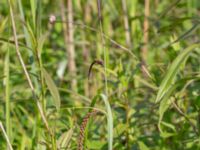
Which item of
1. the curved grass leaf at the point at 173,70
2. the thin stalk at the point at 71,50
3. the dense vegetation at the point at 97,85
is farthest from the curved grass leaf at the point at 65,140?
the thin stalk at the point at 71,50

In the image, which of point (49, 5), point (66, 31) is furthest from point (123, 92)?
point (49, 5)

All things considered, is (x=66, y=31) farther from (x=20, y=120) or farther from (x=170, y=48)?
(x=170, y=48)

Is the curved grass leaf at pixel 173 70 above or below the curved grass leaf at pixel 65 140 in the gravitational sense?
above

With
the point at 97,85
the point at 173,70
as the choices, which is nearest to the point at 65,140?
the point at 173,70

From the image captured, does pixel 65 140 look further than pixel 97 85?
No

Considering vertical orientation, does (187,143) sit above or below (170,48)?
below

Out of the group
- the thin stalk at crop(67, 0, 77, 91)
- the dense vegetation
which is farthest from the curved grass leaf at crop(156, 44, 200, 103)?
the thin stalk at crop(67, 0, 77, 91)

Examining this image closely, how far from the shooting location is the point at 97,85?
288 cm

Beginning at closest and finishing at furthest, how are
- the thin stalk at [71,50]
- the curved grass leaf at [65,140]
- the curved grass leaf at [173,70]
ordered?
the curved grass leaf at [173,70], the curved grass leaf at [65,140], the thin stalk at [71,50]

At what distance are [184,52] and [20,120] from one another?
1.04 metres

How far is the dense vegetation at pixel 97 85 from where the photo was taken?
5.29ft

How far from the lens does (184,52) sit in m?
1.49

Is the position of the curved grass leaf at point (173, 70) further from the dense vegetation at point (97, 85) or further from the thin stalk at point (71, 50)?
the thin stalk at point (71, 50)

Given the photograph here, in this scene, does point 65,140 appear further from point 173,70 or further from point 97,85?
point 97,85
